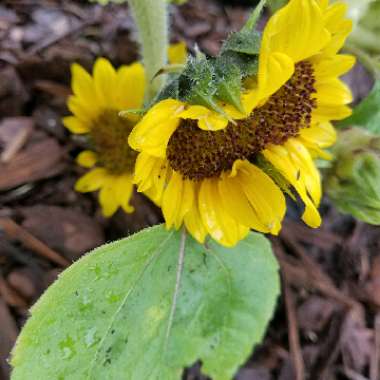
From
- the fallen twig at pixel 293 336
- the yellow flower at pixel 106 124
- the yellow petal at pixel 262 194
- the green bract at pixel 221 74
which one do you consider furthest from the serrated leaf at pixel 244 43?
the fallen twig at pixel 293 336

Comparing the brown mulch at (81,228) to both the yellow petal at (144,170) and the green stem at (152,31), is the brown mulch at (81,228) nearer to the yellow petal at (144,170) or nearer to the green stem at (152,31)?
the green stem at (152,31)

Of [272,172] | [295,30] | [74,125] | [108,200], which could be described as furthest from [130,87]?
[295,30]

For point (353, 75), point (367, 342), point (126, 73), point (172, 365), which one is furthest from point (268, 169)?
point (353, 75)

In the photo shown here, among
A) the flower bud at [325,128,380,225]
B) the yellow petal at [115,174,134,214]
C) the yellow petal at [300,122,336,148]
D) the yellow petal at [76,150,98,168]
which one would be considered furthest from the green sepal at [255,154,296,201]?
the yellow petal at [76,150,98,168]

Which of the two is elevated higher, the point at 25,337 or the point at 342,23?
the point at 342,23

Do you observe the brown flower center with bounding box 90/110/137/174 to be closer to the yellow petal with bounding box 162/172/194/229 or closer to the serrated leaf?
the yellow petal with bounding box 162/172/194/229

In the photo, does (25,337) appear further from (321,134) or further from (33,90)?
(33,90)

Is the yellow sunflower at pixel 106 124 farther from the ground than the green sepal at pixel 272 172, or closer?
closer
